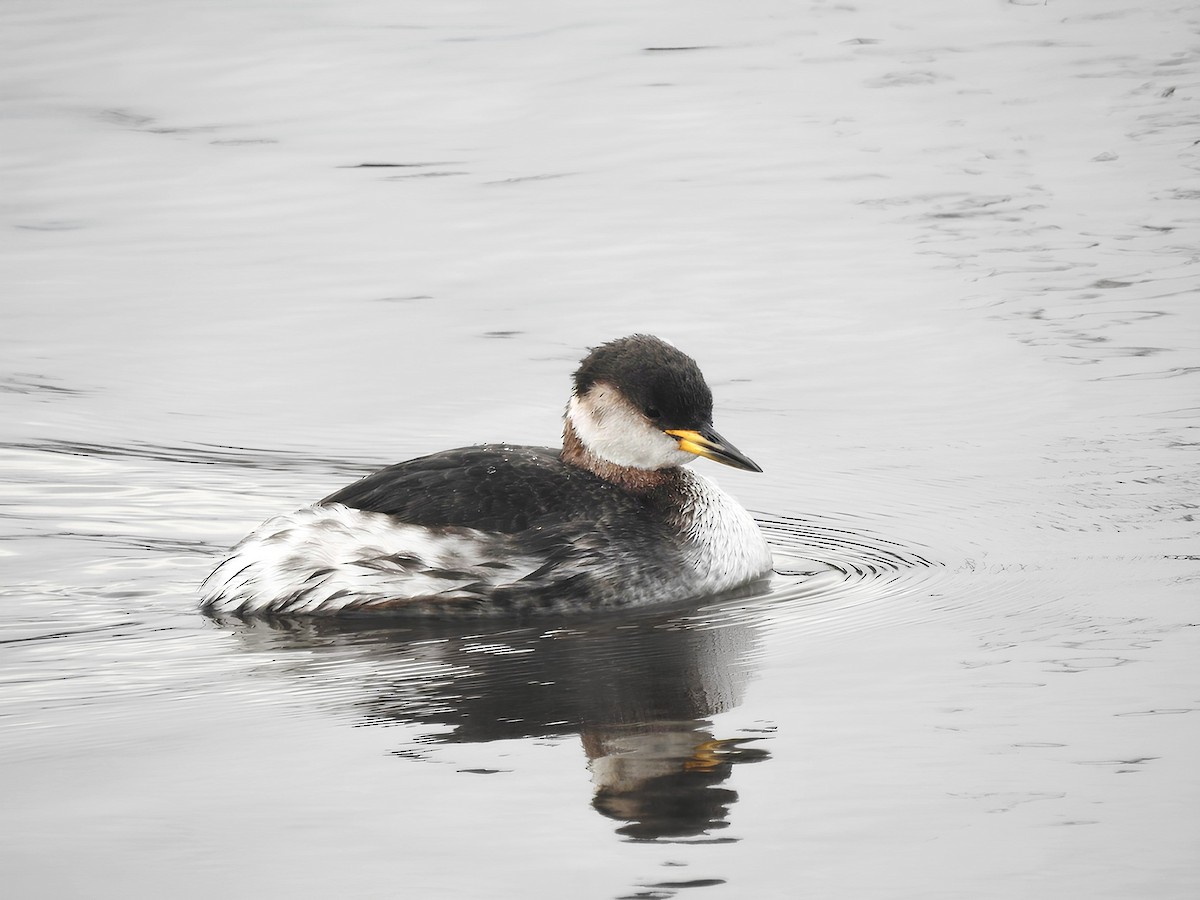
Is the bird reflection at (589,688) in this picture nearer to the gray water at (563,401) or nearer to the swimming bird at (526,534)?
the gray water at (563,401)

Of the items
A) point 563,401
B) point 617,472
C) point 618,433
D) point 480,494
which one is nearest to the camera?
point 480,494

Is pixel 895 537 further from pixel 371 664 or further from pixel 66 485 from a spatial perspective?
pixel 66 485

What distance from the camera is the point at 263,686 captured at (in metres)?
6.21

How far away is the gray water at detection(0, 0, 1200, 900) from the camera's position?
4.85 meters

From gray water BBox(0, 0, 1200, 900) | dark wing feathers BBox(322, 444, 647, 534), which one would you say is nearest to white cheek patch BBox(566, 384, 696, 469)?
dark wing feathers BBox(322, 444, 647, 534)

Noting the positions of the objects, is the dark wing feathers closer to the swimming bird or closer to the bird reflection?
the swimming bird

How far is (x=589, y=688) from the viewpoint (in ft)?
19.9

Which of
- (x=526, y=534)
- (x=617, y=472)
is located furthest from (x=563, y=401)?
(x=526, y=534)

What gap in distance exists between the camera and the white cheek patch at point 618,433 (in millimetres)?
7750

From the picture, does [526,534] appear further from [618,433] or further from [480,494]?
[618,433]

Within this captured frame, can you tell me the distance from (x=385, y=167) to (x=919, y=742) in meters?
9.78

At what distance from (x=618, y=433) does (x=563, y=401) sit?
6.52 feet

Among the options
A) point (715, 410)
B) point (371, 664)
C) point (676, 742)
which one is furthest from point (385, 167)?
point (676, 742)

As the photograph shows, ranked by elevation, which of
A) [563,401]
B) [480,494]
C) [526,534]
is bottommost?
[563,401]
